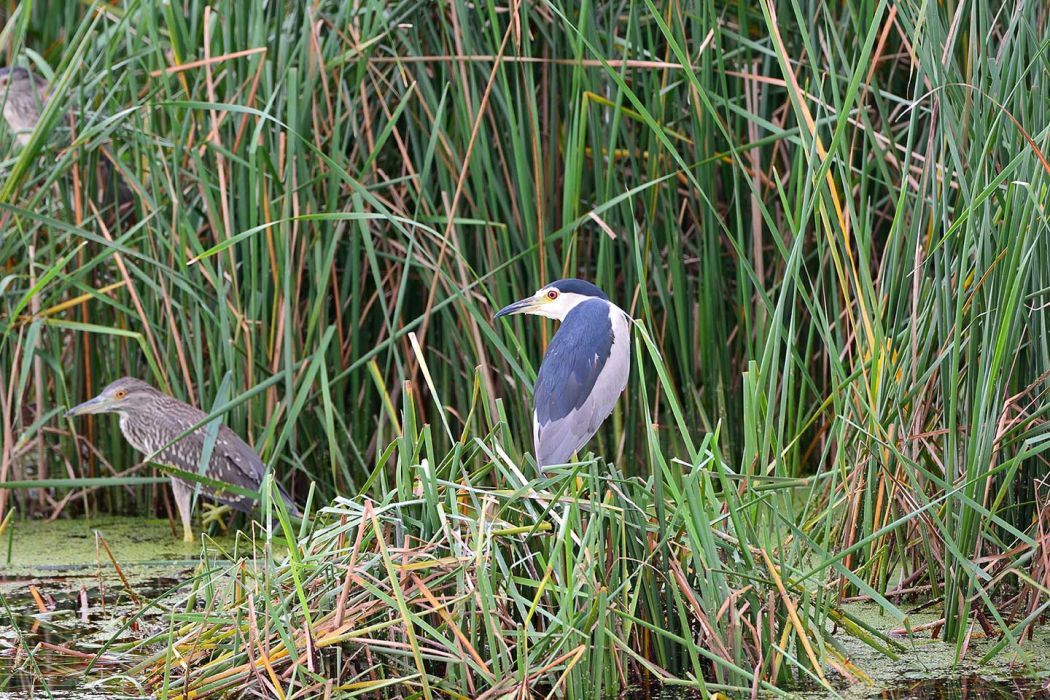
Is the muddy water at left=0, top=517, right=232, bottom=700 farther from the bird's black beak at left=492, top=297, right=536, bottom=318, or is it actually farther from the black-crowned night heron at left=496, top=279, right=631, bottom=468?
the bird's black beak at left=492, top=297, right=536, bottom=318

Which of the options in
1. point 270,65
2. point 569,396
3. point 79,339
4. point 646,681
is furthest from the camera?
point 79,339

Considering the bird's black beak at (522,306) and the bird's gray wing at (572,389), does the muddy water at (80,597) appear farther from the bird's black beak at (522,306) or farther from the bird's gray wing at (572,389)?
the bird's black beak at (522,306)

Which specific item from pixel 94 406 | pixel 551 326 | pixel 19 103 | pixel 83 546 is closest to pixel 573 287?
pixel 551 326

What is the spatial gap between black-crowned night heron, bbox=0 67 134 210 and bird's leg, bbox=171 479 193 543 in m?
0.99

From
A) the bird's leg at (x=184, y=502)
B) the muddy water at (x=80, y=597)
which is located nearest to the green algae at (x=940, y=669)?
the muddy water at (x=80, y=597)

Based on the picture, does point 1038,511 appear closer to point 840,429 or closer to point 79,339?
point 840,429

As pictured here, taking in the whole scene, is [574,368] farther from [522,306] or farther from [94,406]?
[94,406]

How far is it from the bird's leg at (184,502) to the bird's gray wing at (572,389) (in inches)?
58.4

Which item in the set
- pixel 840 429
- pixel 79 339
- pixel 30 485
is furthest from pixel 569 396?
pixel 79 339

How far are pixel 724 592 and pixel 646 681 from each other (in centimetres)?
33

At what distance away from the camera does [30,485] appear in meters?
3.91

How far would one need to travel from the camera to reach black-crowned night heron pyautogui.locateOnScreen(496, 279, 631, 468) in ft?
11.8

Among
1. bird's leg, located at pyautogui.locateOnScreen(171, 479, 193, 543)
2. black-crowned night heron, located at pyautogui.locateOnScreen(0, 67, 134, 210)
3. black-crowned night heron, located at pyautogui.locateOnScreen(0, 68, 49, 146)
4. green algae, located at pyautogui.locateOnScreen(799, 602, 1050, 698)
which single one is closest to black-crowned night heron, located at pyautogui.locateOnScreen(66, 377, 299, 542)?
bird's leg, located at pyautogui.locateOnScreen(171, 479, 193, 543)

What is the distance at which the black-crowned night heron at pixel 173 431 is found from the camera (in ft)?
14.6
